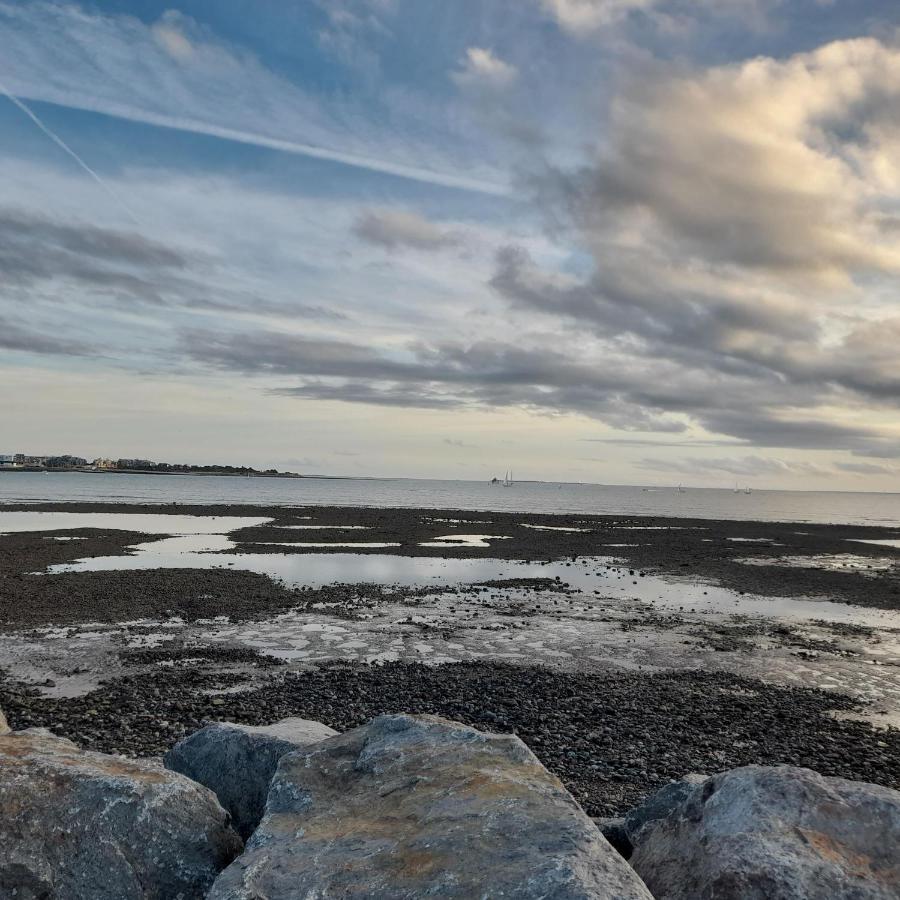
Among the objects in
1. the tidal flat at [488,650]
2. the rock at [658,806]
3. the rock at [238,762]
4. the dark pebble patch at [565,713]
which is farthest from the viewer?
the tidal flat at [488,650]

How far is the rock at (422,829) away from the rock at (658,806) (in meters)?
1.48

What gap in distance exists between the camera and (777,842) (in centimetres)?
424

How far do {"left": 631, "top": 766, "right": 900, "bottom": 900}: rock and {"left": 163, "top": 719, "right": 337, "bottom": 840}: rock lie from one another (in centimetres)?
307

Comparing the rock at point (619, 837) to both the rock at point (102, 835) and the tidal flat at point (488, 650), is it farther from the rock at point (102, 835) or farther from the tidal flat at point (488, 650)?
the rock at point (102, 835)

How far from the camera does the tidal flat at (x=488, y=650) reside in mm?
11844

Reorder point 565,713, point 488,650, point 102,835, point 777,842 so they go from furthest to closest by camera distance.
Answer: point 488,650 → point 565,713 → point 102,835 → point 777,842

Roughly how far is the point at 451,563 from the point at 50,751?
3378 centimetres

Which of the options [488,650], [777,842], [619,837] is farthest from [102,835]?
[488,650]

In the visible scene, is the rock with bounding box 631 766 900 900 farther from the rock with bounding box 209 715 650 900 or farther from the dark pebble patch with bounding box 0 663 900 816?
the dark pebble patch with bounding box 0 663 900 816

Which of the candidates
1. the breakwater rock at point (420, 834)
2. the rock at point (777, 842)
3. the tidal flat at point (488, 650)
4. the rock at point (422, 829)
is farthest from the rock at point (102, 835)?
the tidal flat at point (488, 650)

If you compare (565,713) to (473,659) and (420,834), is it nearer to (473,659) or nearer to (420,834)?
(473,659)

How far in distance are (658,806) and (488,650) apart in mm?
12827

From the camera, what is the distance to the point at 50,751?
5410mm

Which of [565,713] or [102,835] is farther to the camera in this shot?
[565,713]
